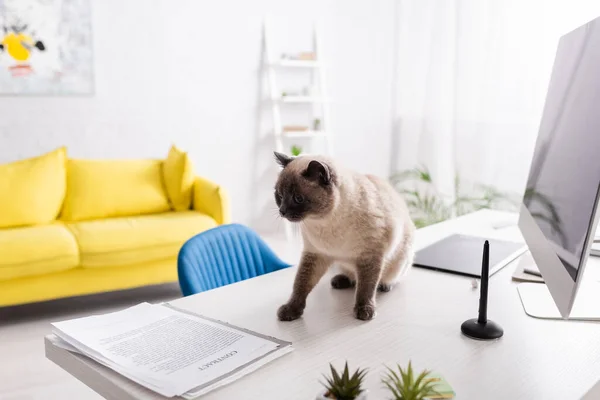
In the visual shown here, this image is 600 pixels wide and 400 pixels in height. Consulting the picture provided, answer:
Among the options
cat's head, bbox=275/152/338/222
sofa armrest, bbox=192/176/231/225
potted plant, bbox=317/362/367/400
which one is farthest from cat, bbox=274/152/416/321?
sofa armrest, bbox=192/176/231/225

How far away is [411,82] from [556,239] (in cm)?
398

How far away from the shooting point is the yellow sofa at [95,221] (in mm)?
2906

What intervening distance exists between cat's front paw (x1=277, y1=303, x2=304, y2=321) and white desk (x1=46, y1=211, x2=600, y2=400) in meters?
0.01

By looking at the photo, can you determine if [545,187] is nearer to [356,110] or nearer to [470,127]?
[470,127]

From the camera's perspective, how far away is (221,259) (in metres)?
1.66

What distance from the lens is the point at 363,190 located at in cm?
120

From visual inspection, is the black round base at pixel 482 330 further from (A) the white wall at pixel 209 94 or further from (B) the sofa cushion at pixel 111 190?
(A) the white wall at pixel 209 94

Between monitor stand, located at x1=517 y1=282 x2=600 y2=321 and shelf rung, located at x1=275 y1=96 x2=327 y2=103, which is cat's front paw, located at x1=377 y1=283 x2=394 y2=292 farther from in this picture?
shelf rung, located at x1=275 y1=96 x2=327 y2=103

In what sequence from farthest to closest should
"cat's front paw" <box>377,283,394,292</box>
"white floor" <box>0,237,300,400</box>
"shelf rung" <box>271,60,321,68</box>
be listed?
"shelf rung" <box>271,60,321,68</box> < "white floor" <box>0,237,300,400</box> < "cat's front paw" <box>377,283,394,292</box>

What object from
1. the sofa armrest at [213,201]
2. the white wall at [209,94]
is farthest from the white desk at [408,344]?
the white wall at [209,94]

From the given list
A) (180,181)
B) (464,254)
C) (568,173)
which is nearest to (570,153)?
(568,173)

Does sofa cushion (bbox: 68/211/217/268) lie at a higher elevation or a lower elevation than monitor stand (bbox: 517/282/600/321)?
lower

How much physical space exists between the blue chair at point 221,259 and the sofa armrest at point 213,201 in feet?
5.44

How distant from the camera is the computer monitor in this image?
2.62 ft
